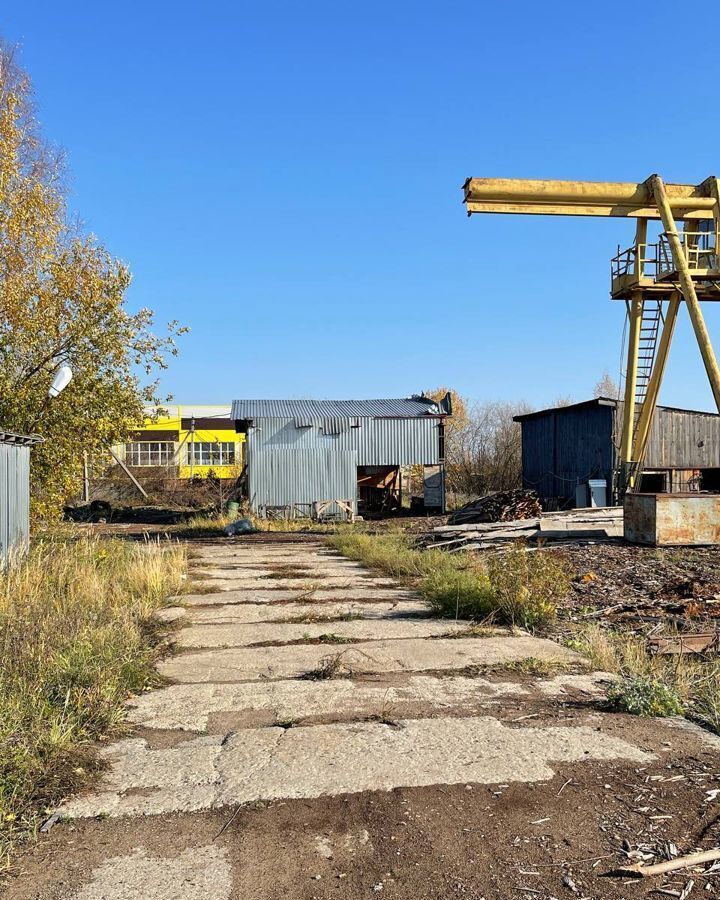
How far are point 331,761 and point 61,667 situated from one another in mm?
2211

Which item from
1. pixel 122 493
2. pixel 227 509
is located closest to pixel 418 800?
pixel 227 509

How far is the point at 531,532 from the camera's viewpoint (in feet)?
56.8

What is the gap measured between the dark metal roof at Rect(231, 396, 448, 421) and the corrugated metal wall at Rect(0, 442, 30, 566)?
17.1m

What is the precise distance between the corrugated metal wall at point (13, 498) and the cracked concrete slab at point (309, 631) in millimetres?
3019

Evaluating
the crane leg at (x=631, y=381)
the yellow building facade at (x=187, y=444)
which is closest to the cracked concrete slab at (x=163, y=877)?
the crane leg at (x=631, y=381)

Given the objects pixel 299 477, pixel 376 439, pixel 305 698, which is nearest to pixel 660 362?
pixel 376 439

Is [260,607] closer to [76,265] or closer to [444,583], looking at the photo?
[444,583]

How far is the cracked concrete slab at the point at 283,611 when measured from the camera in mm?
9070

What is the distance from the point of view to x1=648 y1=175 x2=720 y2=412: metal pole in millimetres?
16109

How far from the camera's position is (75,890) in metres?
3.09

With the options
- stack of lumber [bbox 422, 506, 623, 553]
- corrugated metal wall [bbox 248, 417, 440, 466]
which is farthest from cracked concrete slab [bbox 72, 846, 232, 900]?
corrugated metal wall [bbox 248, 417, 440, 466]

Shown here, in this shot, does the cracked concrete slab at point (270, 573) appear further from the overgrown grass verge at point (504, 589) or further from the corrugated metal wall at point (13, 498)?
the corrugated metal wall at point (13, 498)

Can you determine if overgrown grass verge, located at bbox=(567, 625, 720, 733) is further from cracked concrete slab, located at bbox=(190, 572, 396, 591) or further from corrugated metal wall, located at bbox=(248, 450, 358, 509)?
corrugated metal wall, located at bbox=(248, 450, 358, 509)

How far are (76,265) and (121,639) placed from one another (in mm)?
9997
